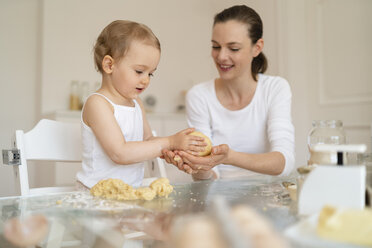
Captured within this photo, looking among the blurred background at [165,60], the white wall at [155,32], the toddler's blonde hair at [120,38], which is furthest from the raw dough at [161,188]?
the white wall at [155,32]

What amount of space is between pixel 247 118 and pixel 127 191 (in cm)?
99

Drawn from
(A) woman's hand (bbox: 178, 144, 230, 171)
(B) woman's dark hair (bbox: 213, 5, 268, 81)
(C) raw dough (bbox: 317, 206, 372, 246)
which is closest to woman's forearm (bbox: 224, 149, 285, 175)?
(A) woman's hand (bbox: 178, 144, 230, 171)

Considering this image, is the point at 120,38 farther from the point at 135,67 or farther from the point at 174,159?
the point at 174,159

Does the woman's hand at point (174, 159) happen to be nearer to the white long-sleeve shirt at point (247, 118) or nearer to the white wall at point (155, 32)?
the white long-sleeve shirt at point (247, 118)

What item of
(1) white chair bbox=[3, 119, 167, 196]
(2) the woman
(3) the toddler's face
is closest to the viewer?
(1) white chair bbox=[3, 119, 167, 196]

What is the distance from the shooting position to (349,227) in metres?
0.47

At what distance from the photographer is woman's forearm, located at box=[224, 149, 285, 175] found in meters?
1.37

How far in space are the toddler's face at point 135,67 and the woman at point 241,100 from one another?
46 cm

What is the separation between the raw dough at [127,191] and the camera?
0.86 metres

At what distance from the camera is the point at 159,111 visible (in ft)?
13.6

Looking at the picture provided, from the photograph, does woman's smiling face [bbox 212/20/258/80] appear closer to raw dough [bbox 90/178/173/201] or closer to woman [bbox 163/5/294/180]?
woman [bbox 163/5/294/180]

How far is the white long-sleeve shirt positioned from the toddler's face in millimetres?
540

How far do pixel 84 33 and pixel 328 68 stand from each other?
232cm

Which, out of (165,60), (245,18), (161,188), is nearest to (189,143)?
(161,188)
